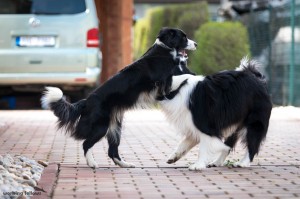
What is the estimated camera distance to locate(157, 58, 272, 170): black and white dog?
26.2 ft

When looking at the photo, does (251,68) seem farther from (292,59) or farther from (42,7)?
(292,59)

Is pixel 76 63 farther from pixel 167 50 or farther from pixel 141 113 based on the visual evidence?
pixel 167 50

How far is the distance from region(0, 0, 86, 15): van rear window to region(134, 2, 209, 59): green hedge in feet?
31.9

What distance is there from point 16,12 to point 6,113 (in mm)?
2009

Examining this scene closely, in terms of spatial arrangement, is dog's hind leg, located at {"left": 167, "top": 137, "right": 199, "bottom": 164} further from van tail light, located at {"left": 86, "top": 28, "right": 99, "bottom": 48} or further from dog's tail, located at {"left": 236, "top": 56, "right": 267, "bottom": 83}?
van tail light, located at {"left": 86, "top": 28, "right": 99, "bottom": 48}

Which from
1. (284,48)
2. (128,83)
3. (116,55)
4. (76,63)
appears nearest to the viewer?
(128,83)

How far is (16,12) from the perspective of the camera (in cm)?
1562

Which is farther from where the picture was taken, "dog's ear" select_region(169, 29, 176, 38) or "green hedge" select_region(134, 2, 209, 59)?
"green hedge" select_region(134, 2, 209, 59)

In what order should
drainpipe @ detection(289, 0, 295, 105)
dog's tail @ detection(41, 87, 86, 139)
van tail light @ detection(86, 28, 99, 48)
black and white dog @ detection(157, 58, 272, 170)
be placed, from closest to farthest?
black and white dog @ detection(157, 58, 272, 170)
dog's tail @ detection(41, 87, 86, 139)
van tail light @ detection(86, 28, 99, 48)
drainpipe @ detection(289, 0, 295, 105)

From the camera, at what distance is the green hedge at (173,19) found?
25.4m

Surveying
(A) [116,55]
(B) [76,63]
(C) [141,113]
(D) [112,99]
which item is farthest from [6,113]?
(D) [112,99]

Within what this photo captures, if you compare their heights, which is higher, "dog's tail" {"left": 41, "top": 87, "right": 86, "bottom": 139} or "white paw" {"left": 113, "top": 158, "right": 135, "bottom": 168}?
"dog's tail" {"left": 41, "top": 87, "right": 86, "bottom": 139}

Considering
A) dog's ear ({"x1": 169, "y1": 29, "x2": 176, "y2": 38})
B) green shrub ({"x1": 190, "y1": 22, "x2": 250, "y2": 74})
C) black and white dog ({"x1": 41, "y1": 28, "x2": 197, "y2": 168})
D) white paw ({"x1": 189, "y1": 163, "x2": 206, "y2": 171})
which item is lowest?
green shrub ({"x1": 190, "y1": 22, "x2": 250, "y2": 74})

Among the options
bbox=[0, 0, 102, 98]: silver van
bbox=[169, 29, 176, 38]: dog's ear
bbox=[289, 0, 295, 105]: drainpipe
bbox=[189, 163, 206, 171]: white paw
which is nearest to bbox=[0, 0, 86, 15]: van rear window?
bbox=[0, 0, 102, 98]: silver van
